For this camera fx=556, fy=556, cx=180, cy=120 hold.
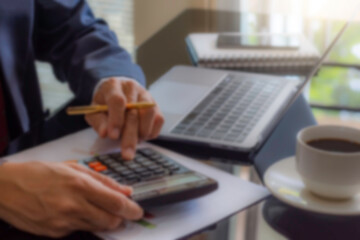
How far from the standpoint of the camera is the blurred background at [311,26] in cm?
115

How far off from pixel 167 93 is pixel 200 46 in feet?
0.96

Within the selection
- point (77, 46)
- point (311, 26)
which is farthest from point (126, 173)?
point (311, 26)

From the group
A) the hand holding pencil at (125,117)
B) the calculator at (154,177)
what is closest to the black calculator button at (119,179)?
the calculator at (154,177)

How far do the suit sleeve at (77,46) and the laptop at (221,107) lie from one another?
101 mm

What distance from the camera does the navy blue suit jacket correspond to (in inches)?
48.9

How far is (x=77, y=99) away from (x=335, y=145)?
0.60 meters

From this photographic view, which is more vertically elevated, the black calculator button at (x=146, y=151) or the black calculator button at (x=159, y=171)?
Answer: the black calculator button at (x=159, y=171)

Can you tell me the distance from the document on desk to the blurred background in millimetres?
312

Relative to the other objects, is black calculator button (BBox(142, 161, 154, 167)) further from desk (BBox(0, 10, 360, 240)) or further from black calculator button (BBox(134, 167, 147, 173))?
desk (BBox(0, 10, 360, 240))

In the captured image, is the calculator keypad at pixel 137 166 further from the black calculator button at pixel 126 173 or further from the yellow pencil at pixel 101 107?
the yellow pencil at pixel 101 107

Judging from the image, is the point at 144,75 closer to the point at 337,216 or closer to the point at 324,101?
the point at 324,101

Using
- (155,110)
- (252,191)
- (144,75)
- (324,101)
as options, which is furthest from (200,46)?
(252,191)

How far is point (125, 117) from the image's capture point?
93 centimetres

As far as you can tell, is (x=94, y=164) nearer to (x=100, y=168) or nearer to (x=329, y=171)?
(x=100, y=168)
